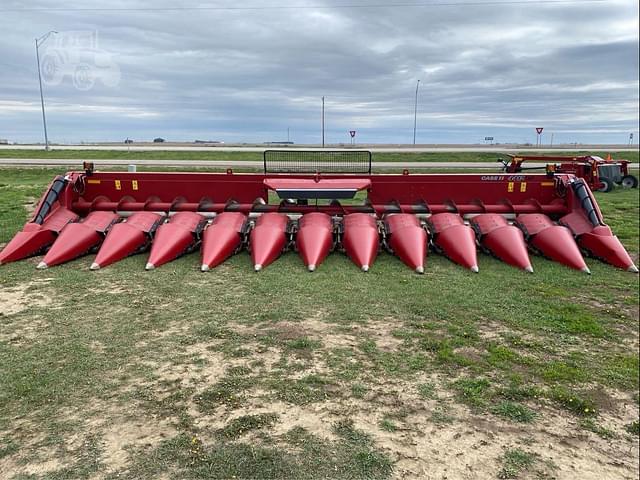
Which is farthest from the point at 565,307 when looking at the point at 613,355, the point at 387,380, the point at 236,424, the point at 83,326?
the point at 83,326

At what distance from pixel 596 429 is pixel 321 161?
6.54 meters

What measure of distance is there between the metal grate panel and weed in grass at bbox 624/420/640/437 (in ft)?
19.5

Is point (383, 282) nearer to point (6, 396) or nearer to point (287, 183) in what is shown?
point (287, 183)

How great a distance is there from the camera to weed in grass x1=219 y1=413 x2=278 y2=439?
2528 millimetres

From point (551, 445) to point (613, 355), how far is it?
1439 mm

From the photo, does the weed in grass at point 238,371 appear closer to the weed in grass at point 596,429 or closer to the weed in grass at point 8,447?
the weed in grass at point 8,447

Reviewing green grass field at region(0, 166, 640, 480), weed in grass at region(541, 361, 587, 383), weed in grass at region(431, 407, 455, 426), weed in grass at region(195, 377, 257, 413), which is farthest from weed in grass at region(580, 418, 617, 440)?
weed in grass at region(195, 377, 257, 413)

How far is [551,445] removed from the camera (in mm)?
2465

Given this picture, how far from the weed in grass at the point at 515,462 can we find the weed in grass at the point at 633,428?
65 cm

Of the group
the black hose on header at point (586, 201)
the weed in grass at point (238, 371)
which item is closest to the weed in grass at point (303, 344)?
the weed in grass at point (238, 371)

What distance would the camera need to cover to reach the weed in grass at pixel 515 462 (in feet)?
7.40

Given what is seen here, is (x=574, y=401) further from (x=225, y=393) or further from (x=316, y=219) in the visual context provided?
(x=316, y=219)

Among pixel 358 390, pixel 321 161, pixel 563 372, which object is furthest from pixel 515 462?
pixel 321 161

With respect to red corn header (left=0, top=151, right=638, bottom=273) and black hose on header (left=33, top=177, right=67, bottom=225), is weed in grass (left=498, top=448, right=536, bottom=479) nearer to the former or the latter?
red corn header (left=0, top=151, right=638, bottom=273)
